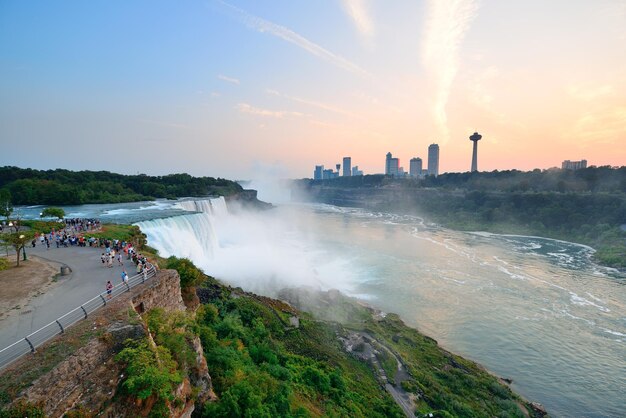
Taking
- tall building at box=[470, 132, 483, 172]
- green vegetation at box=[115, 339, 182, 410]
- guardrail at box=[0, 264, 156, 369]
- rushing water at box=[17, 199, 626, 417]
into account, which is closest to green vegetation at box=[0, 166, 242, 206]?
rushing water at box=[17, 199, 626, 417]

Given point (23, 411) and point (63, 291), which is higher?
point (63, 291)

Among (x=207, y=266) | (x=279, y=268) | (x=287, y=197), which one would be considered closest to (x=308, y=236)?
(x=279, y=268)

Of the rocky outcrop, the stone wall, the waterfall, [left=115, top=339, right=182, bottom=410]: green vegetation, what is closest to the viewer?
[left=115, top=339, right=182, bottom=410]: green vegetation

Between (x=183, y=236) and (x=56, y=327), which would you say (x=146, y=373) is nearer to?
(x=56, y=327)

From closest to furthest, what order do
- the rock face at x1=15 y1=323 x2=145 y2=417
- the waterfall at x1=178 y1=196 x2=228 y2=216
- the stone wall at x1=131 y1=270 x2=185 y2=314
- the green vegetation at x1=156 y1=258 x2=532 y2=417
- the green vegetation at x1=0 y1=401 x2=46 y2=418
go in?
the green vegetation at x1=0 y1=401 x2=46 y2=418 → the rock face at x1=15 y1=323 x2=145 y2=417 → the green vegetation at x1=156 y1=258 x2=532 y2=417 → the stone wall at x1=131 y1=270 x2=185 y2=314 → the waterfall at x1=178 y1=196 x2=228 y2=216

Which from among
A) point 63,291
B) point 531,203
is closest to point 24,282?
point 63,291

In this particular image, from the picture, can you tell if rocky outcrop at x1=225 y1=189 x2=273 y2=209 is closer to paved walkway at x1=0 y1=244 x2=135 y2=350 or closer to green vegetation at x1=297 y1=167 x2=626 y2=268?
green vegetation at x1=297 y1=167 x2=626 y2=268

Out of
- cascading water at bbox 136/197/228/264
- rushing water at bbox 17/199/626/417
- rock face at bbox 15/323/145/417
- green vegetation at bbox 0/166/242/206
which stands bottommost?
rushing water at bbox 17/199/626/417

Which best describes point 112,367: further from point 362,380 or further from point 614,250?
point 614,250

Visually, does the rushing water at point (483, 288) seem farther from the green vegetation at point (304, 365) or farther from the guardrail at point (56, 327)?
the guardrail at point (56, 327)
